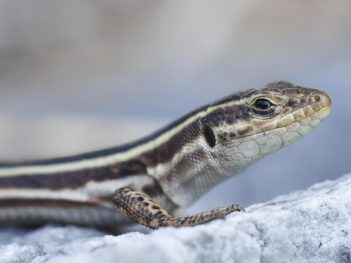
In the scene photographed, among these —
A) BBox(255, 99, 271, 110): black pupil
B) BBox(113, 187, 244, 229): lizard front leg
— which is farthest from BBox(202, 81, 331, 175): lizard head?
BBox(113, 187, 244, 229): lizard front leg

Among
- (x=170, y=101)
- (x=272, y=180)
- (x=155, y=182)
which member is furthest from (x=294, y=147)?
(x=170, y=101)

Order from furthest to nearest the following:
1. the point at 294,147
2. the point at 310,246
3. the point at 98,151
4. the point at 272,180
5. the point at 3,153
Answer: the point at 3,153 → the point at 294,147 → the point at 272,180 → the point at 98,151 → the point at 310,246

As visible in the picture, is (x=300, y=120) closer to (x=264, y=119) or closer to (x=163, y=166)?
(x=264, y=119)

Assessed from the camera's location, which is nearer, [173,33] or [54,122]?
[54,122]

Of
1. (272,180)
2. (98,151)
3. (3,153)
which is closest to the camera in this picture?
(98,151)

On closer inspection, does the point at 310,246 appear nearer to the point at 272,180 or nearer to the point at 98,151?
the point at 98,151

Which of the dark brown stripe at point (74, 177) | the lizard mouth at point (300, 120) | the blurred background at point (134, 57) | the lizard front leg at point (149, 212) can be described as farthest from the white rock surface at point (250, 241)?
the blurred background at point (134, 57)

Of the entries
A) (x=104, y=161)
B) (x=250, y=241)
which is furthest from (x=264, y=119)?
(x=250, y=241)
